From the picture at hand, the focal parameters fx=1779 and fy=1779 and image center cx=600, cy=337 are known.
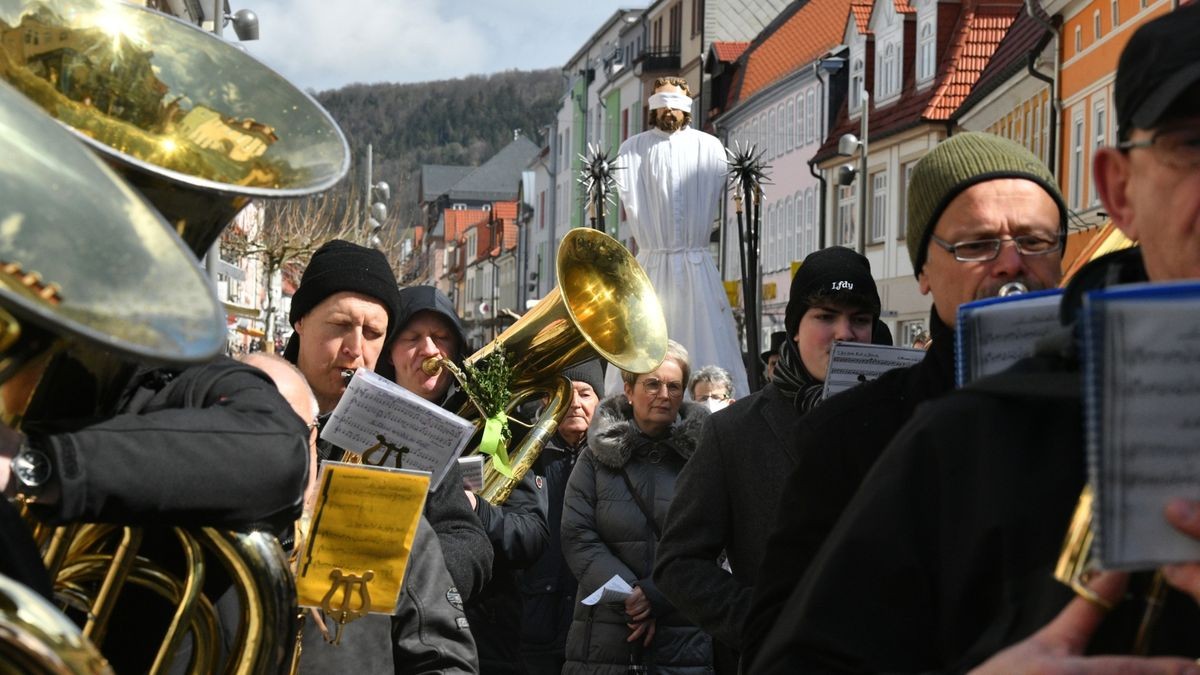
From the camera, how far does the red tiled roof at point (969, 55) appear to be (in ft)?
112

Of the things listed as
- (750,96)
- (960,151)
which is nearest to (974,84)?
(750,96)

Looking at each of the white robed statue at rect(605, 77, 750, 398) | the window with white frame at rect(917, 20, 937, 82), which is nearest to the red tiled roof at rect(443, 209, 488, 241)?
the window with white frame at rect(917, 20, 937, 82)

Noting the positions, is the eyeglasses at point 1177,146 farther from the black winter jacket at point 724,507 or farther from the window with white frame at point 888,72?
the window with white frame at point 888,72

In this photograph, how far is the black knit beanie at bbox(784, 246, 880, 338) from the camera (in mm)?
4664

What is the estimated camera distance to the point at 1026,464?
1.73m

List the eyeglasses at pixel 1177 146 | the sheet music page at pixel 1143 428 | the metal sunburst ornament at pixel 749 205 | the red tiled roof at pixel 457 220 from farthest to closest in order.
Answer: the red tiled roof at pixel 457 220 → the metal sunburst ornament at pixel 749 205 → the eyeglasses at pixel 1177 146 → the sheet music page at pixel 1143 428

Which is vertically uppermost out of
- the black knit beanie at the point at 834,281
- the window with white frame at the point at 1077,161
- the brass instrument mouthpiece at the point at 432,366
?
the window with white frame at the point at 1077,161

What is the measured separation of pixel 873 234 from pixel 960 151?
3516 cm

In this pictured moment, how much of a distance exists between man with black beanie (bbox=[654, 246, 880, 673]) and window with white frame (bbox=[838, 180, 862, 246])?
34859mm

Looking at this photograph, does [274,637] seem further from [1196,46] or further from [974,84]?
[974,84]

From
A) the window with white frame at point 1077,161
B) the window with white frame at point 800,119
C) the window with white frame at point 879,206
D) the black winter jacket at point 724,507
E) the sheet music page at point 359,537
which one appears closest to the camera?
the sheet music page at point 359,537

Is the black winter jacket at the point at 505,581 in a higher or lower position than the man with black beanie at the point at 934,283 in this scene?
lower

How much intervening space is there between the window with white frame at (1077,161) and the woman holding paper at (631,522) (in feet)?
60.2

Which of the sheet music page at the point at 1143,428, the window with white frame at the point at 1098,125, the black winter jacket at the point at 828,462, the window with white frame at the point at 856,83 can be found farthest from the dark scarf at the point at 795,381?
the window with white frame at the point at 856,83
